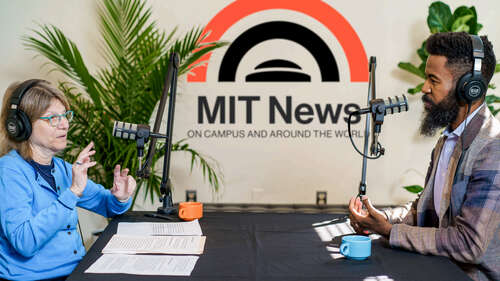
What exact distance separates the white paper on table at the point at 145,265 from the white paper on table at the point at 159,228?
27 centimetres

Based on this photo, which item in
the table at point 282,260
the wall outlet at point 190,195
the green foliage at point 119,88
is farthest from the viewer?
the wall outlet at point 190,195

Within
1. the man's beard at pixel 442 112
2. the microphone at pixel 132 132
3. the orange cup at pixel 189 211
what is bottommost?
the orange cup at pixel 189 211

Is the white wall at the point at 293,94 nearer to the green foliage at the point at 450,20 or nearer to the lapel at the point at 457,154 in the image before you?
the green foliage at the point at 450,20

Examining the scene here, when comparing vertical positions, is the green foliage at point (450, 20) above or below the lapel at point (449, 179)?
above

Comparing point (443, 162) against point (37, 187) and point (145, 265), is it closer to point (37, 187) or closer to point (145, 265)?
point (145, 265)

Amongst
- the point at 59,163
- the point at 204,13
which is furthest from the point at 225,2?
the point at 59,163

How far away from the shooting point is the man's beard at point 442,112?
1900 mm

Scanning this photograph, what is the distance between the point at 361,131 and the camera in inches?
143

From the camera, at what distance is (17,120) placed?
5.76 ft

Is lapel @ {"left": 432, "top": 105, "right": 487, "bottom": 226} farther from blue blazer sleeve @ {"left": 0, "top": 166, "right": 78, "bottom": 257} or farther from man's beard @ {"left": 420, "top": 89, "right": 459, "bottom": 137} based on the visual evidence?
blue blazer sleeve @ {"left": 0, "top": 166, "right": 78, "bottom": 257}

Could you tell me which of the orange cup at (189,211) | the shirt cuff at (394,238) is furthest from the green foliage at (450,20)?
the orange cup at (189,211)

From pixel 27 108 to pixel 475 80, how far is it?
5.50ft

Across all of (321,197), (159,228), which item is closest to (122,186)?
(159,228)

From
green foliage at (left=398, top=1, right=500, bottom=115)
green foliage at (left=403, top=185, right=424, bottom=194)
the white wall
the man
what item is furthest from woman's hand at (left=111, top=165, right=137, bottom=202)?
green foliage at (left=398, top=1, right=500, bottom=115)
